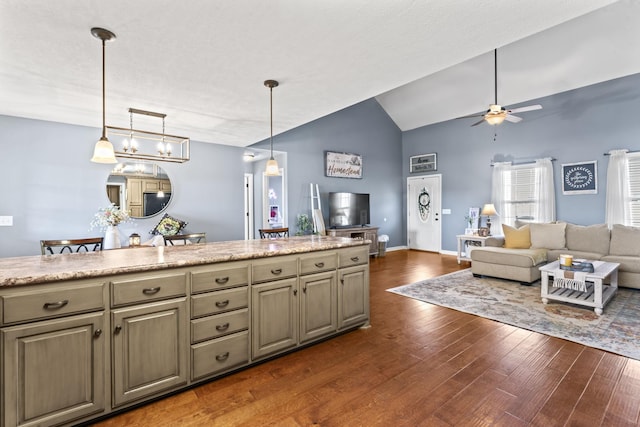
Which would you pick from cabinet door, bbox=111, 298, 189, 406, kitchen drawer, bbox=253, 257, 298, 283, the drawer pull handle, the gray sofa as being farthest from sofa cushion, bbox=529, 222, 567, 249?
the drawer pull handle

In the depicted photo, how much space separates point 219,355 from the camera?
2164 millimetres

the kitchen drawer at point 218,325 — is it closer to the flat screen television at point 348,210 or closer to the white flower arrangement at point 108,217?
the white flower arrangement at point 108,217

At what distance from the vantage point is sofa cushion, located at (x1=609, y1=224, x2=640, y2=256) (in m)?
4.60

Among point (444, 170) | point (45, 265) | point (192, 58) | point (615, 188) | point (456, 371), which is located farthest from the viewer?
point (444, 170)

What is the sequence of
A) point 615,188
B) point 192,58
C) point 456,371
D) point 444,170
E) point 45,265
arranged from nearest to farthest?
point 45,265
point 456,371
point 192,58
point 615,188
point 444,170

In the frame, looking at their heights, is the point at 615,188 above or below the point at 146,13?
below

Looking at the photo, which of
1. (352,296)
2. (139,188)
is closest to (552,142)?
(352,296)

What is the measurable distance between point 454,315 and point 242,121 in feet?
12.4

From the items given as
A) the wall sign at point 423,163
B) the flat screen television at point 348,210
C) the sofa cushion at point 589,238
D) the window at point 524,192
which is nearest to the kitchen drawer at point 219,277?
the flat screen television at point 348,210

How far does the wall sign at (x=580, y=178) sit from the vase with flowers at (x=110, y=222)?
7904mm

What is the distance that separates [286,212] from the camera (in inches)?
261

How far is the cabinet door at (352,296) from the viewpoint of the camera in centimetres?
289

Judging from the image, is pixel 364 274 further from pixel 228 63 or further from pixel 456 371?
pixel 228 63

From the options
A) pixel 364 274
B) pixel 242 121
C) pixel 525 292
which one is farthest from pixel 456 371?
pixel 242 121
